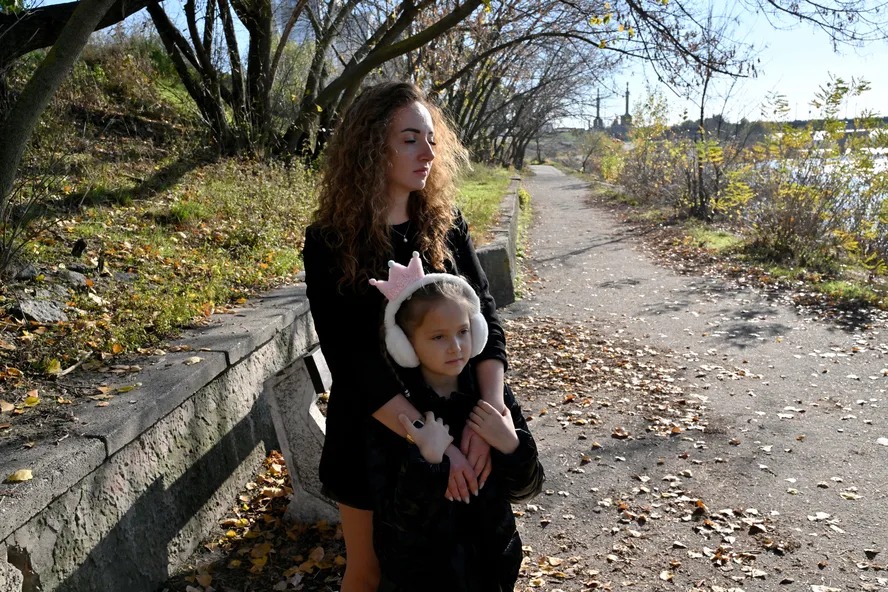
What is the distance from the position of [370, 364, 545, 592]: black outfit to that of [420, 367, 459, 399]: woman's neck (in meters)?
0.02

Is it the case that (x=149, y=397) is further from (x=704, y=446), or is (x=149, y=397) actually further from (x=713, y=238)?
(x=713, y=238)

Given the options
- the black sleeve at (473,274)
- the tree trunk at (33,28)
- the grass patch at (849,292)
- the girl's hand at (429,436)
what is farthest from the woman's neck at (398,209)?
the grass patch at (849,292)

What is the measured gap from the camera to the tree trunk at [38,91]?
14.0ft

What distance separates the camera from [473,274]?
2479 mm

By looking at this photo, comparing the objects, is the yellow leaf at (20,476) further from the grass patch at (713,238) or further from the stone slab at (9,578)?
the grass patch at (713,238)

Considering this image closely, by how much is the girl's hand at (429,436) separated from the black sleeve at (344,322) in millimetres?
171

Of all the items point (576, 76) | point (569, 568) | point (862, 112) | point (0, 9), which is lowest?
point (569, 568)

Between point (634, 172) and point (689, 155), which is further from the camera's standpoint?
point (634, 172)

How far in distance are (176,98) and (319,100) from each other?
2594 millimetres

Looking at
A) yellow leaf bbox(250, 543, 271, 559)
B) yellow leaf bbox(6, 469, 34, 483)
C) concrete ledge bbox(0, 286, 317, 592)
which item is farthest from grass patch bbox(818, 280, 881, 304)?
yellow leaf bbox(6, 469, 34, 483)

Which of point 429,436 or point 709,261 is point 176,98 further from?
point 429,436

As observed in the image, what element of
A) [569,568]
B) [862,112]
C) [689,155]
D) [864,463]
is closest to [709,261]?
[862,112]

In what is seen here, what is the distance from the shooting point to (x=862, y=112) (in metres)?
10.3

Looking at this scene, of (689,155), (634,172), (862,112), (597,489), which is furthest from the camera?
(634,172)
